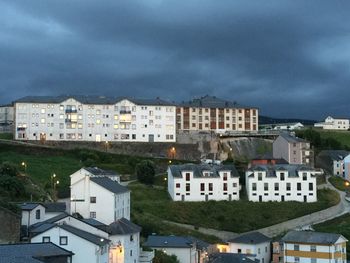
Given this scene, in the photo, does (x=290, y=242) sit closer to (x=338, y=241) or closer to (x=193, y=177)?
(x=338, y=241)

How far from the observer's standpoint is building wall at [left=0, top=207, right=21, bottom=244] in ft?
108

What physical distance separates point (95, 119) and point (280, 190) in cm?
3873

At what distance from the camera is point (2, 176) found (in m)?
55.3

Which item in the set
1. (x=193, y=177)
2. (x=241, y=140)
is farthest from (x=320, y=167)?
(x=193, y=177)

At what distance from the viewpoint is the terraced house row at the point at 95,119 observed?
96375 mm

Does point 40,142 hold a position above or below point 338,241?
above

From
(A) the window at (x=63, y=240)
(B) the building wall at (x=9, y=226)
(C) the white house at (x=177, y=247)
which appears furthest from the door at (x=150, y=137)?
(B) the building wall at (x=9, y=226)

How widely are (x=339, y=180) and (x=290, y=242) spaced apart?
125ft

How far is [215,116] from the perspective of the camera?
109 metres

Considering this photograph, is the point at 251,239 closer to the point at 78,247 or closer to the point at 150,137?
the point at 78,247

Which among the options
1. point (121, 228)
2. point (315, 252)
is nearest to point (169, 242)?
point (121, 228)

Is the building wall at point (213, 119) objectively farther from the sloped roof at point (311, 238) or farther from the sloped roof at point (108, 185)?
the sloped roof at point (108, 185)

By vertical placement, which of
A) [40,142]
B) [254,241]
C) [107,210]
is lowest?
[254,241]

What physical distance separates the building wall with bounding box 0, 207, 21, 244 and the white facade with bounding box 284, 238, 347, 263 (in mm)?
27421
